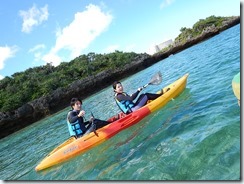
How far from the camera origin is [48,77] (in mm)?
50188

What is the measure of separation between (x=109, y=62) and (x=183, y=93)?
154 feet

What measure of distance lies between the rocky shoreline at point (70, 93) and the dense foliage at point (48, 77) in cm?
186

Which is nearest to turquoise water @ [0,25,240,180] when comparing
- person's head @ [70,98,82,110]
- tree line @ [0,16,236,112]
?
person's head @ [70,98,82,110]

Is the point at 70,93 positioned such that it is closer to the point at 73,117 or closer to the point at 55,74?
the point at 55,74

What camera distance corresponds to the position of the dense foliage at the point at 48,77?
133 ft

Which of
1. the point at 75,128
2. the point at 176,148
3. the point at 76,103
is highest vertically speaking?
the point at 76,103

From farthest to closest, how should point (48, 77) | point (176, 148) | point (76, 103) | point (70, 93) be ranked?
1. point (48, 77)
2. point (70, 93)
3. point (76, 103)
4. point (176, 148)

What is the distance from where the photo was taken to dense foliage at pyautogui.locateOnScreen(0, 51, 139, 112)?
40406 mm

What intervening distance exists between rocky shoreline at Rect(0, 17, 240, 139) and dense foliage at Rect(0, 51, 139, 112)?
1864 millimetres

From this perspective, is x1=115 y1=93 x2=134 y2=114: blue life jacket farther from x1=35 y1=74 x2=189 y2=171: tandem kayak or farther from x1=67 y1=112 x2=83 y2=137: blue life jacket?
x1=67 y1=112 x2=83 y2=137: blue life jacket

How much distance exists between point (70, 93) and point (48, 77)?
1084cm

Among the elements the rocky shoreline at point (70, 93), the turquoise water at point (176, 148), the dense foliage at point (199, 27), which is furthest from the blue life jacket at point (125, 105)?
the dense foliage at point (199, 27)

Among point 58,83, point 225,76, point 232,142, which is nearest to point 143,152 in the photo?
point 232,142

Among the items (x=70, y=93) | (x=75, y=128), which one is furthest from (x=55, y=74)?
(x=75, y=128)
